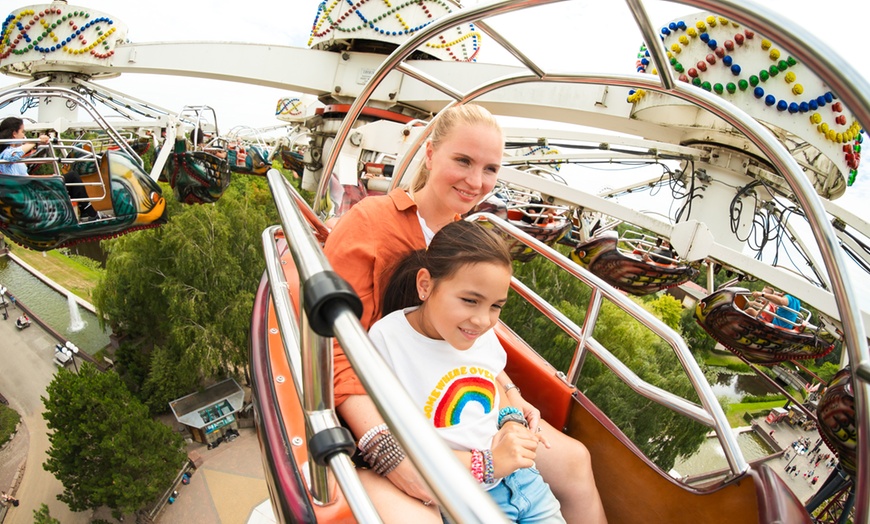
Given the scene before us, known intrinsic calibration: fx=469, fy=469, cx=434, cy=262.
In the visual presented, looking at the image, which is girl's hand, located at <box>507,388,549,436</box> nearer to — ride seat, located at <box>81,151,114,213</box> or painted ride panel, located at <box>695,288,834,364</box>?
painted ride panel, located at <box>695,288,834,364</box>

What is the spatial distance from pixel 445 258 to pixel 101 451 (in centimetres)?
997

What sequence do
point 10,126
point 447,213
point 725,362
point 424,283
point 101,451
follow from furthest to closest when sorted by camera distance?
1. point 725,362
2. point 101,451
3. point 10,126
4. point 447,213
5. point 424,283

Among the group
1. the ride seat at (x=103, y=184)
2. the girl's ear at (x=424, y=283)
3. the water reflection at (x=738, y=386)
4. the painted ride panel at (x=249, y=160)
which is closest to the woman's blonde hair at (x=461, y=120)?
the girl's ear at (x=424, y=283)

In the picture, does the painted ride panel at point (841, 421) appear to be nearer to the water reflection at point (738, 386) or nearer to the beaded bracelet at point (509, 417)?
the beaded bracelet at point (509, 417)

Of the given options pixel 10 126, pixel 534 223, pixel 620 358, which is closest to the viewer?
pixel 10 126

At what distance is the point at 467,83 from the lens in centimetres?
639

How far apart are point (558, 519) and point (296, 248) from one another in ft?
2.83

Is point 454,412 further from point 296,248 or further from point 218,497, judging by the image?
point 218,497

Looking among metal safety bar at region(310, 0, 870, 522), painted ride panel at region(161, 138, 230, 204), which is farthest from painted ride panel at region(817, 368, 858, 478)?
painted ride panel at region(161, 138, 230, 204)

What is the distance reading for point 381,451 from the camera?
2.94 feet

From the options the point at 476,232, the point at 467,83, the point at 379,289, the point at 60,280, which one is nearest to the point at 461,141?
the point at 476,232

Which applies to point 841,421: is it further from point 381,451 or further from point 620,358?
point 620,358

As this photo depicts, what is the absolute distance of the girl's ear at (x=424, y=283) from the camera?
111 centimetres

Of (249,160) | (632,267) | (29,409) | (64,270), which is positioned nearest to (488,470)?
(632,267)
